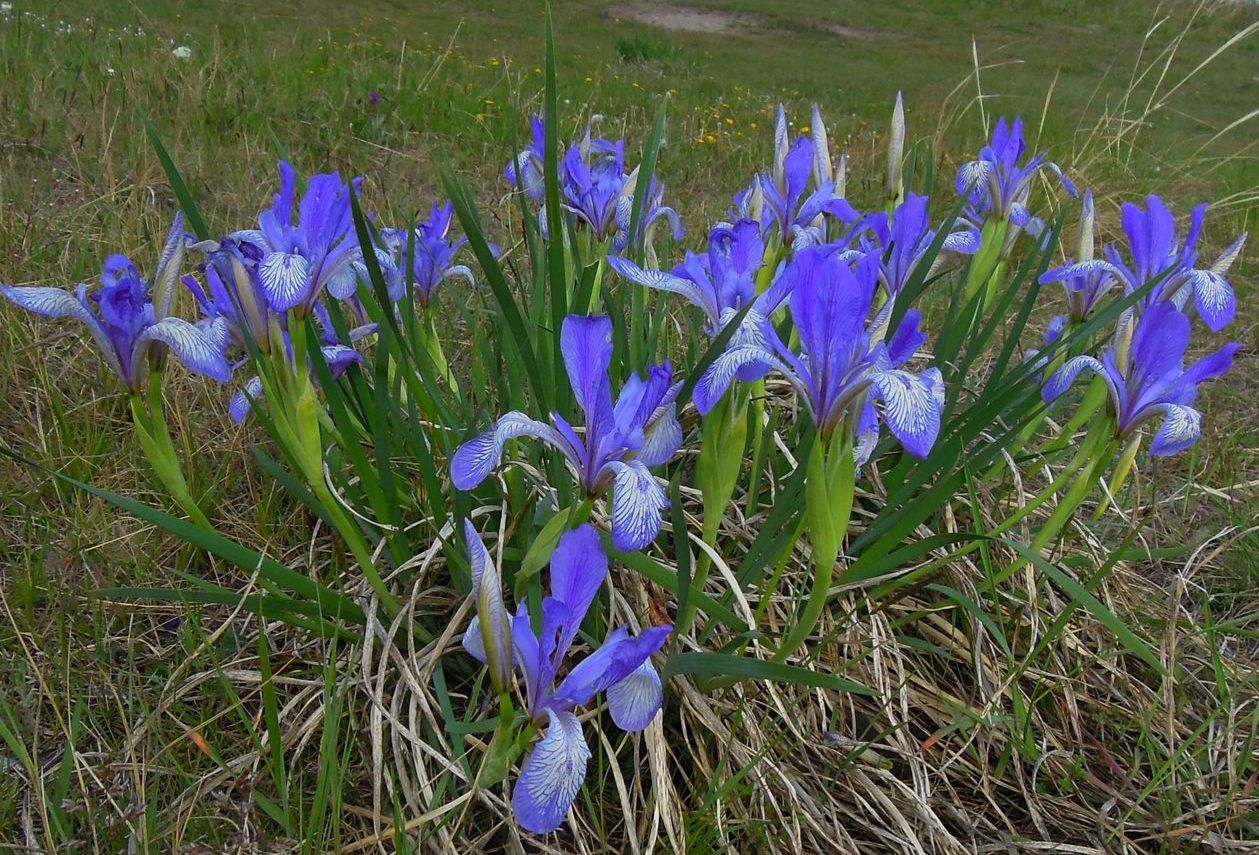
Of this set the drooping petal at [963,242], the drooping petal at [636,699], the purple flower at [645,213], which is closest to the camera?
the drooping petal at [636,699]

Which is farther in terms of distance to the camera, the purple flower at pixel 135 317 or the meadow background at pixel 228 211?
the meadow background at pixel 228 211

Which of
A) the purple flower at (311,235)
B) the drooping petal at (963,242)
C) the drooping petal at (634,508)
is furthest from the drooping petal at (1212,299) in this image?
the purple flower at (311,235)

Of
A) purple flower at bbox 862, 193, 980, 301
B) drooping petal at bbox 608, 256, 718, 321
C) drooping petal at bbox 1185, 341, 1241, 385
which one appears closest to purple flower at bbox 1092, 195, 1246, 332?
drooping petal at bbox 1185, 341, 1241, 385

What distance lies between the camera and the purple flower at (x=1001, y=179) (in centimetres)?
184

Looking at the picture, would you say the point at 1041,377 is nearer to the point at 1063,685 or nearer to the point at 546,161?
the point at 1063,685

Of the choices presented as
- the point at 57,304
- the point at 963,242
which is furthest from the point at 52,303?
the point at 963,242

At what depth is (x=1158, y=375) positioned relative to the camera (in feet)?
4.53

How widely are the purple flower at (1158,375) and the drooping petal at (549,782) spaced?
92 cm

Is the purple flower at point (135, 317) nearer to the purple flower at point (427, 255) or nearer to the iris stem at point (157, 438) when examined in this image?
the iris stem at point (157, 438)

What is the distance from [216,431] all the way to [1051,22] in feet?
61.7

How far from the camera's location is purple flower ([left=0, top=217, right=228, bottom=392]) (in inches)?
47.4

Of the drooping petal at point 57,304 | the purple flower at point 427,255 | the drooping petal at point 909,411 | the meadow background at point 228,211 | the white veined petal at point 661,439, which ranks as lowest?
the meadow background at point 228,211

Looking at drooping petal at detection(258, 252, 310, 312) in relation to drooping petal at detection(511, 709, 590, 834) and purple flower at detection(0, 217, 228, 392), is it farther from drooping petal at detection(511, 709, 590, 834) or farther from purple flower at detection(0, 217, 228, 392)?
drooping petal at detection(511, 709, 590, 834)

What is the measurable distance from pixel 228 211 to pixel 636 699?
246 centimetres
